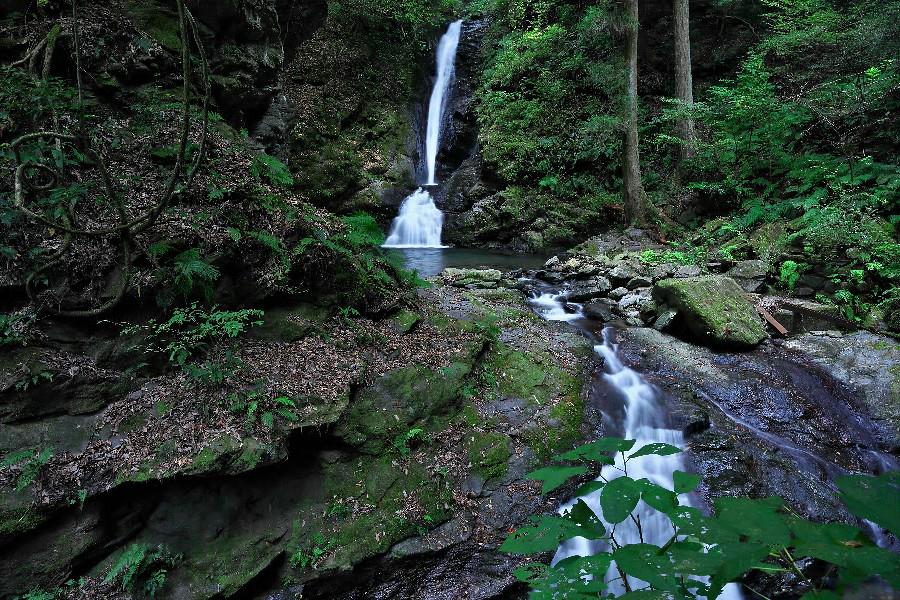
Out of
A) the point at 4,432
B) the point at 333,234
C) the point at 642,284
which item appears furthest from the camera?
the point at 642,284

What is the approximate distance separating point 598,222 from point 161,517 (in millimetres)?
12589

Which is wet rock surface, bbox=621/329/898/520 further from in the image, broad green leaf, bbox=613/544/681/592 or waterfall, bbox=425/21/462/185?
waterfall, bbox=425/21/462/185

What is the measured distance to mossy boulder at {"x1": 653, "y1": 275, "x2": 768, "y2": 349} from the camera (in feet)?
20.9

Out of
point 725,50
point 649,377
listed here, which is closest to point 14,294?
point 649,377

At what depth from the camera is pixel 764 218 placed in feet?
31.5

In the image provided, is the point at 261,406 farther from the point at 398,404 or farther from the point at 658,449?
the point at 658,449

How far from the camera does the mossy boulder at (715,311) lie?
6383 millimetres

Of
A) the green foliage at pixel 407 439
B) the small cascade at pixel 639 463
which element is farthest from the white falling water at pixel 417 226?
the green foliage at pixel 407 439

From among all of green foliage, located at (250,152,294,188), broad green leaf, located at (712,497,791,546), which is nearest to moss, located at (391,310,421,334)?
green foliage, located at (250,152,294,188)

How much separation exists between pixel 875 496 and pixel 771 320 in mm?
6967

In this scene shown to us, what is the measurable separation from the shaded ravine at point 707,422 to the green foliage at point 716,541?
304 cm

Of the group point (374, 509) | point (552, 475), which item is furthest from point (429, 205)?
point (552, 475)

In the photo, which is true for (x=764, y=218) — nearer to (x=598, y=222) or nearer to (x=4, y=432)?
(x=598, y=222)

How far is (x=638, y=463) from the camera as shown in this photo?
4.86 m
